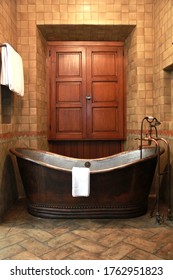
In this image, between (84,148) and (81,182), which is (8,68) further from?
(84,148)

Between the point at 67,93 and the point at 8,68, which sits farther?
the point at 67,93

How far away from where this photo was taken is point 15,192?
2.96 meters

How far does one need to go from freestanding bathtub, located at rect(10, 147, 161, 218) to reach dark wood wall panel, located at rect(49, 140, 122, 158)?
3.68 ft

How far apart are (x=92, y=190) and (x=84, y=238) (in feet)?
1.56

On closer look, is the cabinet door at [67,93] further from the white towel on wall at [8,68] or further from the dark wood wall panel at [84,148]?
the white towel on wall at [8,68]

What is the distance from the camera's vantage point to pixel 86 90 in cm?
336

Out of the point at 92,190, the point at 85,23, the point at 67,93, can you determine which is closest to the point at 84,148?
the point at 67,93

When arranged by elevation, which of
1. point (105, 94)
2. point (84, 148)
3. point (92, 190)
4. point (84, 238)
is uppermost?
point (105, 94)

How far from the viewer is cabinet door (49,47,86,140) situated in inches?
132

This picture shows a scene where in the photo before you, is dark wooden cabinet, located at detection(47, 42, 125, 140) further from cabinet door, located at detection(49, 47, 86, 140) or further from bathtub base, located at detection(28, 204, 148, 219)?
bathtub base, located at detection(28, 204, 148, 219)

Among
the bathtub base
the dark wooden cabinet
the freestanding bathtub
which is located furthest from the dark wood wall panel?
the bathtub base

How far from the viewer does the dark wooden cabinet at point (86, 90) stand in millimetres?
3354
